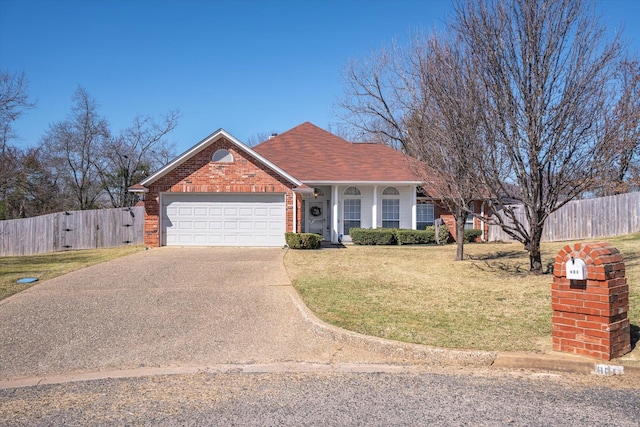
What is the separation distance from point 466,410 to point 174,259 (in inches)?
463

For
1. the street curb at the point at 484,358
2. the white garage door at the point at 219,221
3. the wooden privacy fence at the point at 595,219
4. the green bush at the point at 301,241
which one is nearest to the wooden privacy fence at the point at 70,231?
the white garage door at the point at 219,221

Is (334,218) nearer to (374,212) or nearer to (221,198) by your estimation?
(374,212)

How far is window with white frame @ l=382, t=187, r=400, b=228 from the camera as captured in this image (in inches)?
912

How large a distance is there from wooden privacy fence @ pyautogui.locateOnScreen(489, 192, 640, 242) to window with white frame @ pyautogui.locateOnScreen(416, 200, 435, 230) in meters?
4.04

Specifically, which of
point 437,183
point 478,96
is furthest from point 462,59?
point 437,183

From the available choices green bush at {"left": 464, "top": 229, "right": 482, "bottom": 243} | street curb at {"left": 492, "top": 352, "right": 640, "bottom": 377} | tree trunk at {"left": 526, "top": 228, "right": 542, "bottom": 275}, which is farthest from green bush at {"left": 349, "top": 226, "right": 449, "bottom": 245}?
street curb at {"left": 492, "top": 352, "right": 640, "bottom": 377}

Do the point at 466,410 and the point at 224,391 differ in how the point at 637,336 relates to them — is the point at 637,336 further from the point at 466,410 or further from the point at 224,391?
the point at 224,391

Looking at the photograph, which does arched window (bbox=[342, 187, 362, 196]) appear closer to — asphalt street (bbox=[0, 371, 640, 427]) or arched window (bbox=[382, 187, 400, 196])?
arched window (bbox=[382, 187, 400, 196])

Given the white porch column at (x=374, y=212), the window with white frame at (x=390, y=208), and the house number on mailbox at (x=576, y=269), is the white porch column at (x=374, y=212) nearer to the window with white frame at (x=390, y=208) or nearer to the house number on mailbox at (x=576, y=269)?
the window with white frame at (x=390, y=208)

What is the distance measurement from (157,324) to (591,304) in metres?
6.21

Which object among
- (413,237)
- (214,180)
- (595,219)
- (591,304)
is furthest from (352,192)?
(591,304)

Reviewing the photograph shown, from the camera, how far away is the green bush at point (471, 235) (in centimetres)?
2361

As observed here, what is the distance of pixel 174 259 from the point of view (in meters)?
14.8

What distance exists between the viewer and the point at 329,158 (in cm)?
2455
